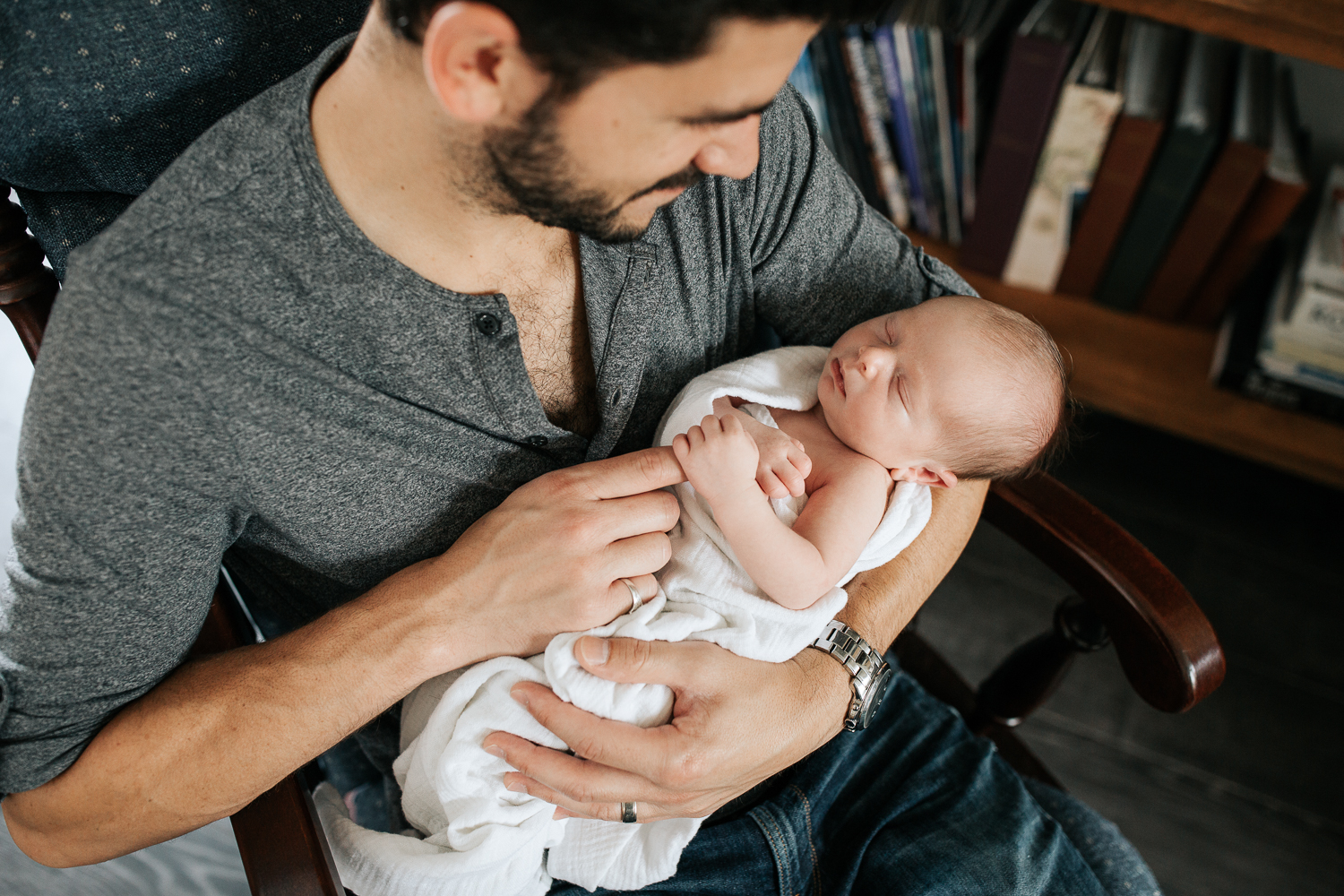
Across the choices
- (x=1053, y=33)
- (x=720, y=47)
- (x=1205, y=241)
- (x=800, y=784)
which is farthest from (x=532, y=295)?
(x=1205, y=241)

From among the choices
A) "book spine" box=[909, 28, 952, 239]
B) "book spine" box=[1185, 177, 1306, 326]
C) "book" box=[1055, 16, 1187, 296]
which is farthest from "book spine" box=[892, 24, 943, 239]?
"book spine" box=[1185, 177, 1306, 326]

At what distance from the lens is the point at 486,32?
63 centimetres

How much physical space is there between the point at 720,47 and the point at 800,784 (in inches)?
30.7

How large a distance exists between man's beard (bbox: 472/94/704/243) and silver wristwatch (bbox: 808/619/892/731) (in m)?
0.48

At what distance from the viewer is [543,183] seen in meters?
0.72

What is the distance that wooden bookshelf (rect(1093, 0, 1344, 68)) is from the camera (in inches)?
43.1

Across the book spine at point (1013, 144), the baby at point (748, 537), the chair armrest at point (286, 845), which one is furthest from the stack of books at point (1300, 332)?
the chair armrest at point (286, 845)

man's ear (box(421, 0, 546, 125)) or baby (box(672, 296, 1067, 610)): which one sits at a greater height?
A: man's ear (box(421, 0, 546, 125))

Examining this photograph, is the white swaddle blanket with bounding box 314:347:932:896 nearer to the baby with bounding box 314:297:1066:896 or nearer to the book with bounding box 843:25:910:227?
the baby with bounding box 314:297:1066:896

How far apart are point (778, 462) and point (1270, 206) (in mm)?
1146

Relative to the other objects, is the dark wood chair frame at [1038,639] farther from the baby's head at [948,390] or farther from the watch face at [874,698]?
the watch face at [874,698]

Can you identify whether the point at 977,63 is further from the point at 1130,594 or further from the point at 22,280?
the point at 22,280

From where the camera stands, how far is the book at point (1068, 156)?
4.74 ft

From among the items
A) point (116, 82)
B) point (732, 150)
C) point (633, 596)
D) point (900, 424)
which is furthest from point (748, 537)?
point (116, 82)
